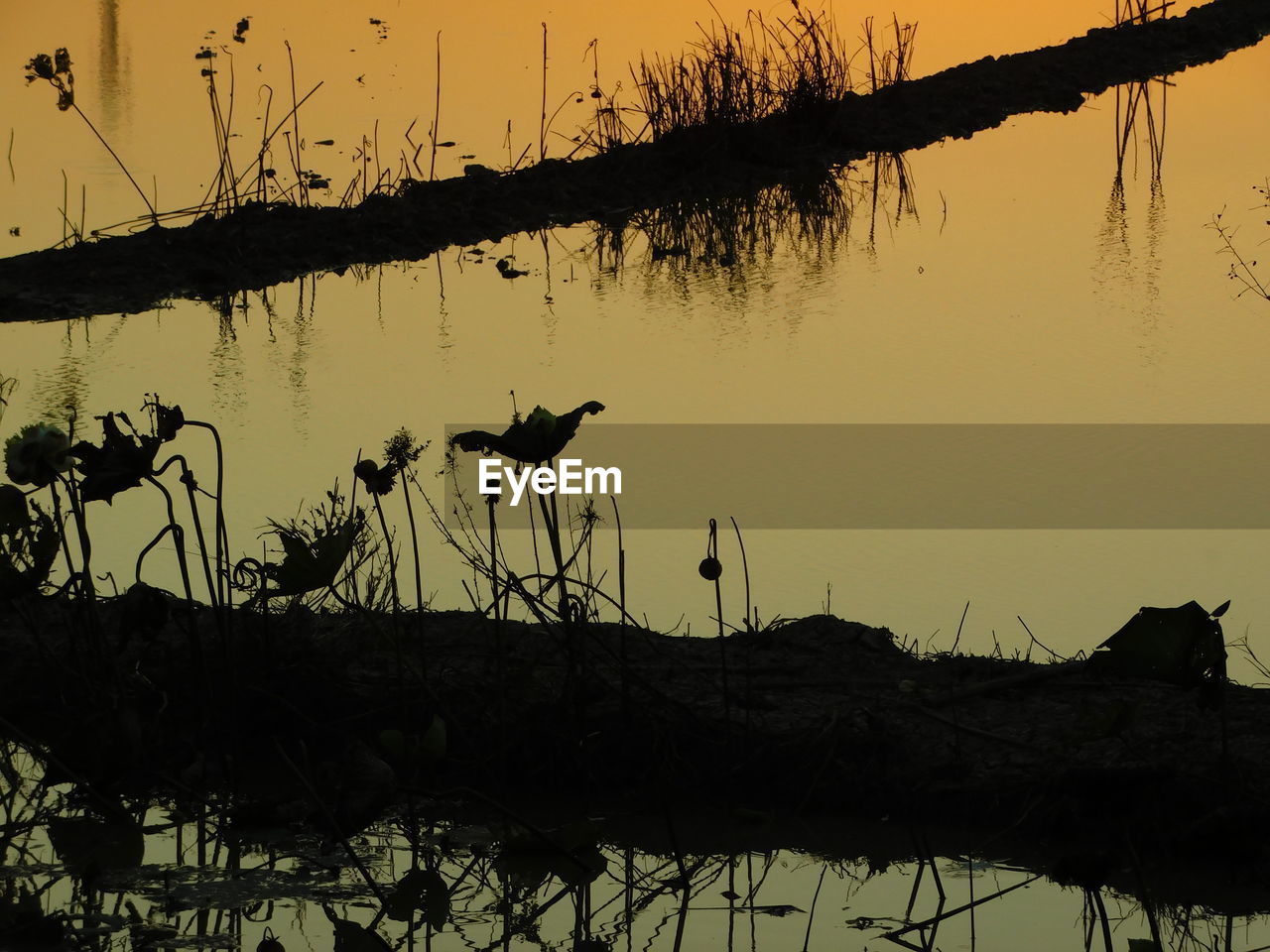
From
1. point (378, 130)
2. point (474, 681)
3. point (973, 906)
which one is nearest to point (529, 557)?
point (474, 681)

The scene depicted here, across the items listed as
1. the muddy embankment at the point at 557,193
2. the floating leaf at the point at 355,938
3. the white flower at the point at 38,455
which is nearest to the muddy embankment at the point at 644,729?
the floating leaf at the point at 355,938

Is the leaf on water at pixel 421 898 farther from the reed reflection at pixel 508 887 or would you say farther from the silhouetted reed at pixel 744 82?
the silhouetted reed at pixel 744 82

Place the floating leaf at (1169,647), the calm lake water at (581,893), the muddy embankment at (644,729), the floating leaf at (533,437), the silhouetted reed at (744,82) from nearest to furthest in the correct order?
1. the floating leaf at (1169,647)
2. the calm lake water at (581,893)
3. the floating leaf at (533,437)
4. the muddy embankment at (644,729)
5. the silhouetted reed at (744,82)

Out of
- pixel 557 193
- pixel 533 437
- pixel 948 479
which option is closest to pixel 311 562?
pixel 533 437

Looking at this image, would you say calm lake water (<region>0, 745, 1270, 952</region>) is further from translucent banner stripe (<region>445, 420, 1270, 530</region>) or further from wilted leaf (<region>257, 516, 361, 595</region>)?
translucent banner stripe (<region>445, 420, 1270, 530</region>)

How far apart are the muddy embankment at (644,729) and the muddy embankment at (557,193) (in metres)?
4.37

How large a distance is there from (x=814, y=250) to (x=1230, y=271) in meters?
1.88

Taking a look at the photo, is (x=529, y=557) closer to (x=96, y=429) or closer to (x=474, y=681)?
(x=474, y=681)

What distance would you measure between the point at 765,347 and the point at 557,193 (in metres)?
3.18

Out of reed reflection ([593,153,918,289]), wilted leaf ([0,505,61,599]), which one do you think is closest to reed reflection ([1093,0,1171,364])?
reed reflection ([593,153,918,289])

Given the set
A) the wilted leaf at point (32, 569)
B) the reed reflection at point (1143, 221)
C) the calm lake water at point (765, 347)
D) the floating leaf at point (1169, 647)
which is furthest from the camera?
the reed reflection at point (1143, 221)

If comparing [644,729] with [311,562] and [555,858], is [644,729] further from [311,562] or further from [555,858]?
[311,562]

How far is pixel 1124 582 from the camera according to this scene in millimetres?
4836

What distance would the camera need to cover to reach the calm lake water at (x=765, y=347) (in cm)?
440
